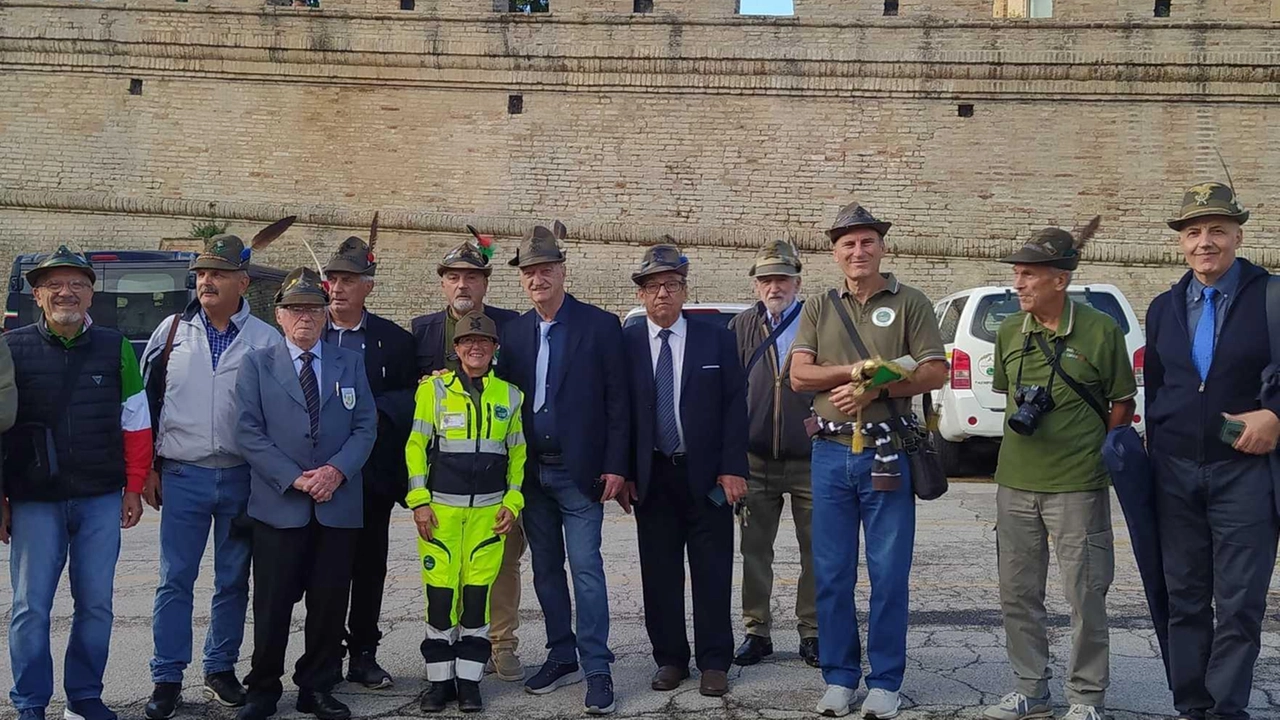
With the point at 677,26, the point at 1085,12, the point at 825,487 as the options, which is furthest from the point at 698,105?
the point at 825,487

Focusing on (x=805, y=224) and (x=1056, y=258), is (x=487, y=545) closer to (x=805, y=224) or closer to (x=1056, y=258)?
(x=1056, y=258)

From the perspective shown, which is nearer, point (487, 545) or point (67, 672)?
point (67, 672)

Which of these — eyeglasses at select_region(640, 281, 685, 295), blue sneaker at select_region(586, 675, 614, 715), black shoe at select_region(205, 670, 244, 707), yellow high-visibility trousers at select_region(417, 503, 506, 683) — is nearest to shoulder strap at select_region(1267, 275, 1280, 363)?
eyeglasses at select_region(640, 281, 685, 295)

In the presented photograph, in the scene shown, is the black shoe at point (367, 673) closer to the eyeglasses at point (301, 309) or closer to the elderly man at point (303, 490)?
the elderly man at point (303, 490)

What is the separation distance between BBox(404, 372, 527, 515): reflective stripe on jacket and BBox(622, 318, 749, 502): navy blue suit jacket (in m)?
0.61

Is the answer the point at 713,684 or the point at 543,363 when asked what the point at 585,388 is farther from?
the point at 713,684

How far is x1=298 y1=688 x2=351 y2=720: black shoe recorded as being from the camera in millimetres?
5398

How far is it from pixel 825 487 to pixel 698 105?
55.1 ft

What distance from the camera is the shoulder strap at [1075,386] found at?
5.23 meters

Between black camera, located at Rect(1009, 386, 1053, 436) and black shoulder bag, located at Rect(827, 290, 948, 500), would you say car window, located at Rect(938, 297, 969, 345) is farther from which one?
black camera, located at Rect(1009, 386, 1053, 436)

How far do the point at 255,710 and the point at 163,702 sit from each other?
1.51 ft

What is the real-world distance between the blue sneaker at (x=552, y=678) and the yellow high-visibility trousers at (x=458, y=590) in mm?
367

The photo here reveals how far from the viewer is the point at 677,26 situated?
21406mm

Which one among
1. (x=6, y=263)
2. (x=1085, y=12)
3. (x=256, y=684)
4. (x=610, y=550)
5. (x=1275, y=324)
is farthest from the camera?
(x=6, y=263)
